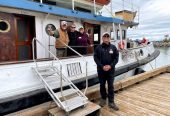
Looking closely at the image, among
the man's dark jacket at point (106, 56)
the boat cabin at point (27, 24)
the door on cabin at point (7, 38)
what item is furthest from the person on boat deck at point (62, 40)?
the man's dark jacket at point (106, 56)

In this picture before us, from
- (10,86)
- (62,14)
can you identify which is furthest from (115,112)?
(62,14)

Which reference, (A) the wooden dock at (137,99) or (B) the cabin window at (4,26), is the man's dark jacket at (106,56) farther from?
(B) the cabin window at (4,26)

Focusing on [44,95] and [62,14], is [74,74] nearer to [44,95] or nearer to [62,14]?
[44,95]

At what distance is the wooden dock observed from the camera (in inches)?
144

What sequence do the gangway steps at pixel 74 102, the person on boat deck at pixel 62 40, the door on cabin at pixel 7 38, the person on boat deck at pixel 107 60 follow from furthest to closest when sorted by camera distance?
the person on boat deck at pixel 62 40 → the door on cabin at pixel 7 38 → the person on boat deck at pixel 107 60 → the gangway steps at pixel 74 102

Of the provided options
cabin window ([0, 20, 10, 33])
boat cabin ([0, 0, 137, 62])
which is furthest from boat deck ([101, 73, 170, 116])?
cabin window ([0, 20, 10, 33])

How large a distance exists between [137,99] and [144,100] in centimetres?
17

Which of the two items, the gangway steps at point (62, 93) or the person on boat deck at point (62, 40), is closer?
the gangway steps at point (62, 93)

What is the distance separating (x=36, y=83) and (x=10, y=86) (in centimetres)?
67

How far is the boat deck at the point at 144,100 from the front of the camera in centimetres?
391

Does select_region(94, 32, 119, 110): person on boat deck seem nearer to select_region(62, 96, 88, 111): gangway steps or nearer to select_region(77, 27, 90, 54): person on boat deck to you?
select_region(62, 96, 88, 111): gangway steps

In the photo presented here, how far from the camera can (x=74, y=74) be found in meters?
5.36

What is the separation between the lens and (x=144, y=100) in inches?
179

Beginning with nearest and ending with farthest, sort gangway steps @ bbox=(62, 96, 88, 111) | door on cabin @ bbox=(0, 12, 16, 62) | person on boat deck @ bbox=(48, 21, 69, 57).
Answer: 1. gangway steps @ bbox=(62, 96, 88, 111)
2. door on cabin @ bbox=(0, 12, 16, 62)
3. person on boat deck @ bbox=(48, 21, 69, 57)
